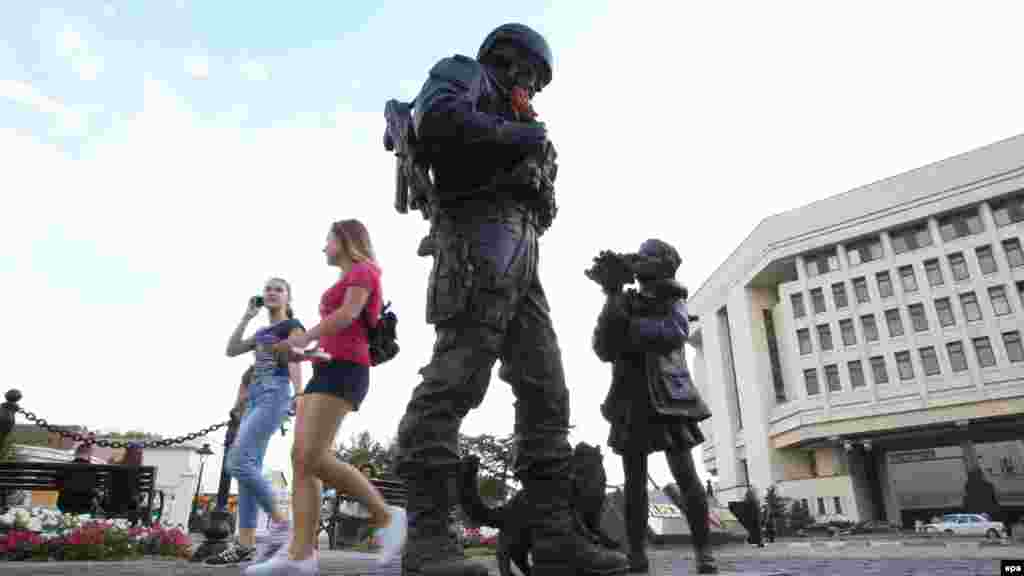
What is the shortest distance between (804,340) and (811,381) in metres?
3.16

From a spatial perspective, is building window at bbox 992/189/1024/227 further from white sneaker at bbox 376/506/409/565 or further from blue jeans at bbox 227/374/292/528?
white sneaker at bbox 376/506/409/565

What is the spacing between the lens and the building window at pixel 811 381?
46.1 m

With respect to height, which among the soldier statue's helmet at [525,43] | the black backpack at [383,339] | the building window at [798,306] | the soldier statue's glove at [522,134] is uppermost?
the building window at [798,306]

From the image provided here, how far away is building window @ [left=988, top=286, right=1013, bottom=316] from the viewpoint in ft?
128

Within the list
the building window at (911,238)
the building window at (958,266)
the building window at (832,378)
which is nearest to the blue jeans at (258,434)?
the building window at (832,378)

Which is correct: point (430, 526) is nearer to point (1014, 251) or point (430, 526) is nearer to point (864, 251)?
point (1014, 251)

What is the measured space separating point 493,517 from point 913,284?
49075 millimetres

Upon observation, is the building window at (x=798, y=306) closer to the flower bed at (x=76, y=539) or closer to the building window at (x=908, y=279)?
the building window at (x=908, y=279)

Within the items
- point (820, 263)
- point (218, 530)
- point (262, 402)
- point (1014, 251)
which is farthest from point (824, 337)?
point (262, 402)

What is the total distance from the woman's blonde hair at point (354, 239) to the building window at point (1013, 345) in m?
46.5

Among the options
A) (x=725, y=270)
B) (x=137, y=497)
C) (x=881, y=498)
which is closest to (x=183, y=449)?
(x=137, y=497)

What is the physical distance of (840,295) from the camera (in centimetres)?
4631

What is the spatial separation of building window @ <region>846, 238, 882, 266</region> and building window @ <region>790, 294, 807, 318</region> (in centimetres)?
432

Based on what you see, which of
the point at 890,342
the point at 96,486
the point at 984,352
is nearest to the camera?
the point at 96,486
